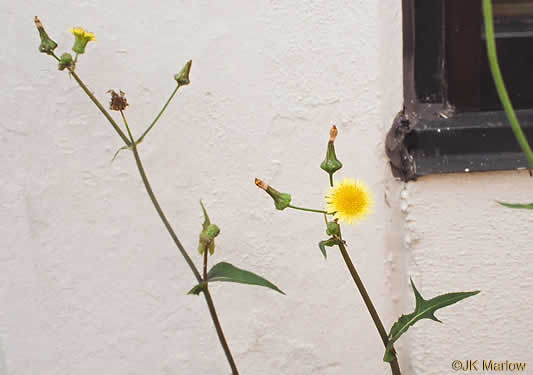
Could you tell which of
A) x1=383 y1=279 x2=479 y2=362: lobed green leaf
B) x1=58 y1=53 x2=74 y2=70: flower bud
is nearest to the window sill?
x1=383 y1=279 x2=479 y2=362: lobed green leaf

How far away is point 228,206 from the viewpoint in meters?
1.13

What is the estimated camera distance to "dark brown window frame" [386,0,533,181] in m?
1.10

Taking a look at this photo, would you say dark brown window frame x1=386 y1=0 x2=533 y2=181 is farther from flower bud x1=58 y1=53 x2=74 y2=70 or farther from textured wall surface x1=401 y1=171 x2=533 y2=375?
flower bud x1=58 y1=53 x2=74 y2=70

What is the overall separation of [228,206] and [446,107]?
48 cm

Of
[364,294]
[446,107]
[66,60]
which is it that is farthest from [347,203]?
[446,107]

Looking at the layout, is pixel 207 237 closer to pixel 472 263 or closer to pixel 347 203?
pixel 347 203

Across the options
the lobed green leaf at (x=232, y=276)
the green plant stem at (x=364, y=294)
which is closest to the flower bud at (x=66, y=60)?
the lobed green leaf at (x=232, y=276)

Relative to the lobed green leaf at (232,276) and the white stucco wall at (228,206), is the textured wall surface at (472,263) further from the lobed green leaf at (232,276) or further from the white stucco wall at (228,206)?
the lobed green leaf at (232,276)

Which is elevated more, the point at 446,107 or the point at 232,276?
the point at 446,107

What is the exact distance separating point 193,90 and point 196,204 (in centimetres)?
22

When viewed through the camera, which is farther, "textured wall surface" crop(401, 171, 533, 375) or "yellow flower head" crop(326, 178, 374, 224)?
"textured wall surface" crop(401, 171, 533, 375)

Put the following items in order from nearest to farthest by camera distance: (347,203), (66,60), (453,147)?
1. (347,203)
2. (66,60)
3. (453,147)

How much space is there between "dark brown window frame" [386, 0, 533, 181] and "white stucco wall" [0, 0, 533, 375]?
0.11 ft

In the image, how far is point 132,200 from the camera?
112 centimetres
